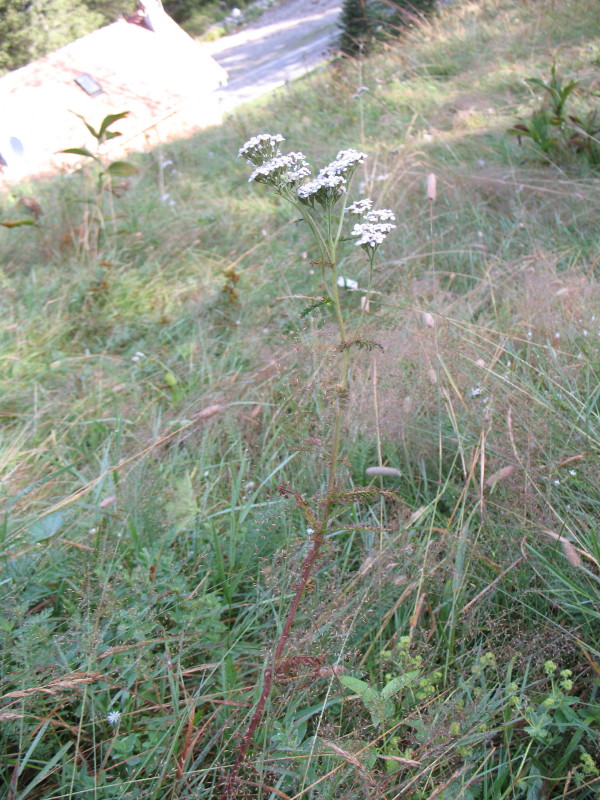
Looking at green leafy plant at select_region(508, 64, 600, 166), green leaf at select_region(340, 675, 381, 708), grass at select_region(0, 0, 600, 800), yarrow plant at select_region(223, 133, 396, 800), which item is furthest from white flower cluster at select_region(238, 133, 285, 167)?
green leafy plant at select_region(508, 64, 600, 166)

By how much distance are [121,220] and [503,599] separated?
3.82m

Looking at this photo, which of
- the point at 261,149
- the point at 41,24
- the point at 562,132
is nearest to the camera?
the point at 261,149

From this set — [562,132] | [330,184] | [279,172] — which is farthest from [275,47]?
[330,184]

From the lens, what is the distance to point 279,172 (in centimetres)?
129

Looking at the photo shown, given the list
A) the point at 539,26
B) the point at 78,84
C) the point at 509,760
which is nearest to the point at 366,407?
the point at 509,760

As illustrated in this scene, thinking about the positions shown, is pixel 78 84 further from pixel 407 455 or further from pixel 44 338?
pixel 407 455

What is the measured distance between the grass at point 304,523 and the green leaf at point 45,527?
1 cm

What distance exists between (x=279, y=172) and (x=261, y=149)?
4.8 inches

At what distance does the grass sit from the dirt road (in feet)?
20.8

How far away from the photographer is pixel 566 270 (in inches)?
105

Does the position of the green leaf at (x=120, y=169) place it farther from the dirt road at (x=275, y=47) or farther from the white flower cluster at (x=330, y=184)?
the dirt road at (x=275, y=47)

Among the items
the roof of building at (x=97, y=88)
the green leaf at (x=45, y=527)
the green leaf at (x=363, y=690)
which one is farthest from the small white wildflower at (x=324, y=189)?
the roof of building at (x=97, y=88)

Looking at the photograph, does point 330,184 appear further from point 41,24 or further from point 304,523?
point 41,24

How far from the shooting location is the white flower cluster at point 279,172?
1.24 m
